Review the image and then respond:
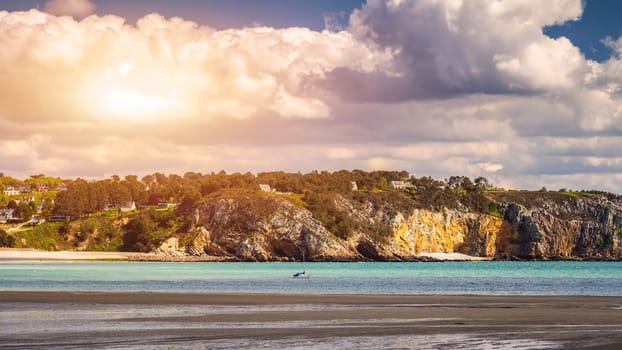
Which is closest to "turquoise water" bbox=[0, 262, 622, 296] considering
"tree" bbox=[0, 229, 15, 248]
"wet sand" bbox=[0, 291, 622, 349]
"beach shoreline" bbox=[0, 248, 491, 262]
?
"wet sand" bbox=[0, 291, 622, 349]

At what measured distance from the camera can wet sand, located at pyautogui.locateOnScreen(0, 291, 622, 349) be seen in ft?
85.5

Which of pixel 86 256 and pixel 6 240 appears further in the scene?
pixel 6 240

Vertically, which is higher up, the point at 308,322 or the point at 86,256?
the point at 308,322

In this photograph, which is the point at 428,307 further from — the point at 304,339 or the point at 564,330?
the point at 304,339

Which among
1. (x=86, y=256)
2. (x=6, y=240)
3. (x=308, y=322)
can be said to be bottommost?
(x=86, y=256)

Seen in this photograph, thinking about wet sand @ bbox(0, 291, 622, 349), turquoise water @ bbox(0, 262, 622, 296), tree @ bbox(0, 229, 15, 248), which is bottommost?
turquoise water @ bbox(0, 262, 622, 296)

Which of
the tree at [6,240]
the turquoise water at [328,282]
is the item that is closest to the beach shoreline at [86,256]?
the tree at [6,240]

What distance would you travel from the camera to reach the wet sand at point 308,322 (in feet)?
85.5

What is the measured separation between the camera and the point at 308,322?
33531 millimetres

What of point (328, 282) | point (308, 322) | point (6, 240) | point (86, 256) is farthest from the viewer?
point (6, 240)

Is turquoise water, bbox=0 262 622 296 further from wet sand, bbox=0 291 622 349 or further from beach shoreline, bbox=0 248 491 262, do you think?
beach shoreline, bbox=0 248 491 262

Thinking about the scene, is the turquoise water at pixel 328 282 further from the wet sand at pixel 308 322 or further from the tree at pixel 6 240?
the tree at pixel 6 240

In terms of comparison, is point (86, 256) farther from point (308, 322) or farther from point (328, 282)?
point (308, 322)

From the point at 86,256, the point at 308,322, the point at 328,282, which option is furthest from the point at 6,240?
the point at 308,322
